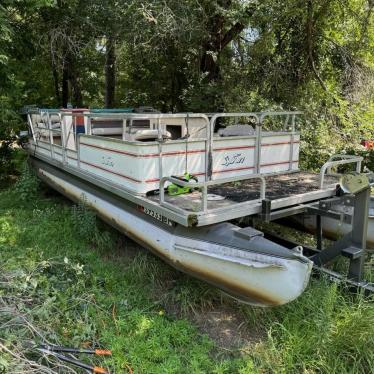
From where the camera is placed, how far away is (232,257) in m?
3.60

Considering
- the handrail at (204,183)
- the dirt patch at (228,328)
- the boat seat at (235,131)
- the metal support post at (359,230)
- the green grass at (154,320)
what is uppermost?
the boat seat at (235,131)

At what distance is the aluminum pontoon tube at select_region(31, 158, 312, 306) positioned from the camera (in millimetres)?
3301

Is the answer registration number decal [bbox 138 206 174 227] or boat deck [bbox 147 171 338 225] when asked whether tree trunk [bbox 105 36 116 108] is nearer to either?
boat deck [bbox 147 171 338 225]

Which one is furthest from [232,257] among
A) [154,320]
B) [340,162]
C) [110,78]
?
[110,78]

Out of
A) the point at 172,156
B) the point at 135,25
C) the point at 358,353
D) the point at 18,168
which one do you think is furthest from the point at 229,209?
the point at 18,168

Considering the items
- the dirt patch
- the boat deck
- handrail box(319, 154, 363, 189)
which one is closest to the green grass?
the dirt patch

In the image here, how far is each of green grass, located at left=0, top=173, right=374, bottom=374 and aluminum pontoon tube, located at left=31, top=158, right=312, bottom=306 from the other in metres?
0.36

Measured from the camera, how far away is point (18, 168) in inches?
383

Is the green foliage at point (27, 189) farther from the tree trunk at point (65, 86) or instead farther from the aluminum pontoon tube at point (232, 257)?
the tree trunk at point (65, 86)

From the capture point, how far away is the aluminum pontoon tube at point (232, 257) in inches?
130

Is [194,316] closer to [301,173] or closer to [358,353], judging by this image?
[358,353]

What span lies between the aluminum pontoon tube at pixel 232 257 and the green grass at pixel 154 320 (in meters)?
0.36

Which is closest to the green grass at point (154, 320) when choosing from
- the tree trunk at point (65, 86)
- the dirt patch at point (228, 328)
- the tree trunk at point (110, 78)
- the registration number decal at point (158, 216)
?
the dirt patch at point (228, 328)

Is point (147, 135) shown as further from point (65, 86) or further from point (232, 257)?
point (65, 86)
